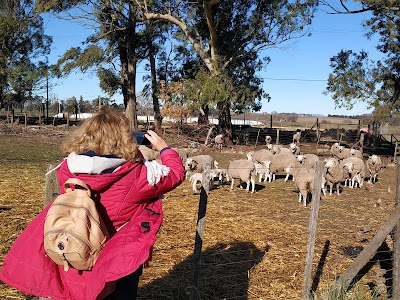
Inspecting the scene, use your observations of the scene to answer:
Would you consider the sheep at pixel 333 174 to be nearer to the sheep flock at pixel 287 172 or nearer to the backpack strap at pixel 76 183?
the sheep flock at pixel 287 172

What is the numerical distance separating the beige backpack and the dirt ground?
6.72 feet

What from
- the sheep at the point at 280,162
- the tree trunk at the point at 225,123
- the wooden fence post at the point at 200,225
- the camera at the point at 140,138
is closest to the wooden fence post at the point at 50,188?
the camera at the point at 140,138

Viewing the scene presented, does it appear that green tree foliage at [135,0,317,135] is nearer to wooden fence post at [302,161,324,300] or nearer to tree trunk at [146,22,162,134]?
tree trunk at [146,22,162,134]

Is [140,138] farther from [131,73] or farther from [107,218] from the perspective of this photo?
[131,73]

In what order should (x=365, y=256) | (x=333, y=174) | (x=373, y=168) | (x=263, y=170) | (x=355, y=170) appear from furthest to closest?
(x=373, y=168) < (x=263, y=170) < (x=355, y=170) < (x=333, y=174) < (x=365, y=256)

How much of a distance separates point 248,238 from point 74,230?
17.9 ft

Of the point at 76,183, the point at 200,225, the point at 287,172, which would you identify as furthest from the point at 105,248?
the point at 287,172

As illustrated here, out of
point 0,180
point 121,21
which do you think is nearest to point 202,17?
point 121,21

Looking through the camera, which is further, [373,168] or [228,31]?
[228,31]

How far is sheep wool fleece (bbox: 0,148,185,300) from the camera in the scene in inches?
100

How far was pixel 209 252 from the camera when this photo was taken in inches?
264

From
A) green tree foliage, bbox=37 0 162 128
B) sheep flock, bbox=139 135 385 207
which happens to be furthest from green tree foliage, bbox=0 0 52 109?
sheep flock, bbox=139 135 385 207

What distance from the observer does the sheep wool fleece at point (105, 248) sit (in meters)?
2.54

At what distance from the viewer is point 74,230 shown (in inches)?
96.6
